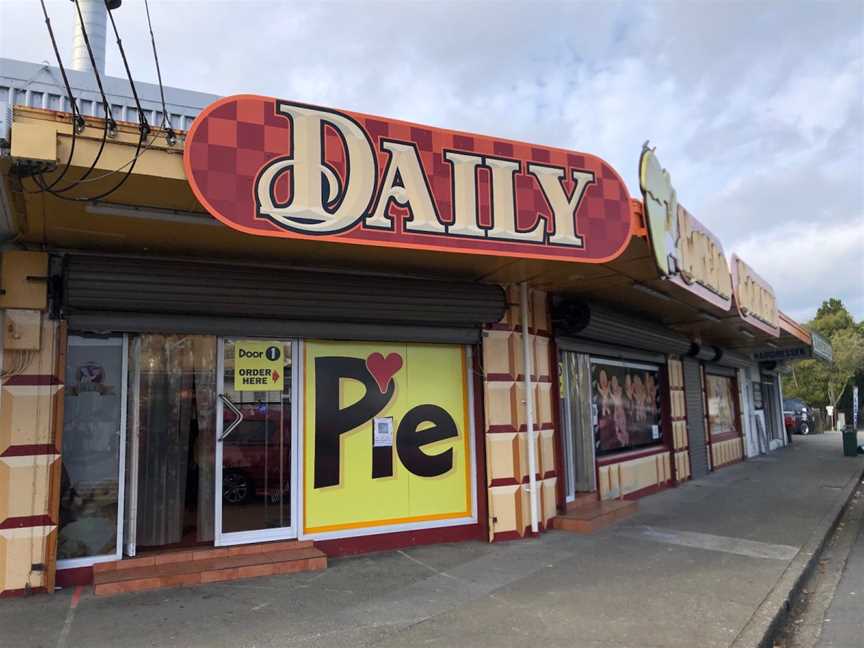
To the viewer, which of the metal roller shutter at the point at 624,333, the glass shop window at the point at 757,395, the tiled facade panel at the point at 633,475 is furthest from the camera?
the glass shop window at the point at 757,395

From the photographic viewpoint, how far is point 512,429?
749 cm

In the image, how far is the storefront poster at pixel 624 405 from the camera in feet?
33.0

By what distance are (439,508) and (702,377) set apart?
9.96 m

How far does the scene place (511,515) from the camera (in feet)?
24.0

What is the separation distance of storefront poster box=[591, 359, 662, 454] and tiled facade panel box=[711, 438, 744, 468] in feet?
12.2

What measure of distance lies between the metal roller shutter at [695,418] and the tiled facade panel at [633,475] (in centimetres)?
152

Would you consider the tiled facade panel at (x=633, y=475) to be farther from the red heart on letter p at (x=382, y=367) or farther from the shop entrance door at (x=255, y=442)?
the shop entrance door at (x=255, y=442)

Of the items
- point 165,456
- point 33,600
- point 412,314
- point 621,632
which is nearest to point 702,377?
point 412,314

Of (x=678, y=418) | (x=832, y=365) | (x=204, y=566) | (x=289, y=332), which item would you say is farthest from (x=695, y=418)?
(x=832, y=365)

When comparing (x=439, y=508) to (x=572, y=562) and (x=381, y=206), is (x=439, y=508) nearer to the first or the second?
(x=572, y=562)

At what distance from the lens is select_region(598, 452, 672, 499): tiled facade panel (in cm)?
966

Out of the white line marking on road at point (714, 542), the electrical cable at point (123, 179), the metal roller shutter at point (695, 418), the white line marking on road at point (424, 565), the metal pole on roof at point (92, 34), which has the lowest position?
the white line marking on road at point (714, 542)

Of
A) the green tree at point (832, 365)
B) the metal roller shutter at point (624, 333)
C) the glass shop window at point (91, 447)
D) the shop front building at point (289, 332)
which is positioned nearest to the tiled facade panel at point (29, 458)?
the shop front building at point (289, 332)

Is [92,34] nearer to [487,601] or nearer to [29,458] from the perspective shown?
[29,458]
